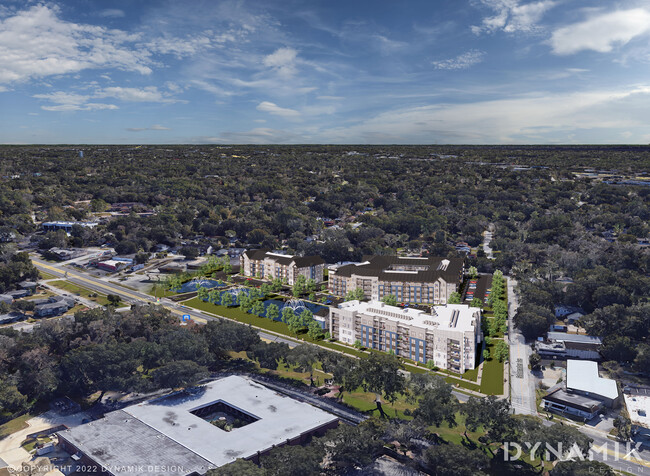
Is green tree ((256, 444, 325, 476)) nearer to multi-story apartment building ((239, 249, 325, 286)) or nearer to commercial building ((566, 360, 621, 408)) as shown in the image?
commercial building ((566, 360, 621, 408))

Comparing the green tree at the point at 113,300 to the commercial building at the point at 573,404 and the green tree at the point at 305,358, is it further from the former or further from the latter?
the commercial building at the point at 573,404

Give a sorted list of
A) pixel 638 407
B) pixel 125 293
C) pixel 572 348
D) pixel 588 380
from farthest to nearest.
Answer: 1. pixel 125 293
2. pixel 572 348
3. pixel 588 380
4. pixel 638 407

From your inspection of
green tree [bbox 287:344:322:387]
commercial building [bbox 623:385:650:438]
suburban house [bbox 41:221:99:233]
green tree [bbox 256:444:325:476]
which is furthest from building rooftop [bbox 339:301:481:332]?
suburban house [bbox 41:221:99:233]

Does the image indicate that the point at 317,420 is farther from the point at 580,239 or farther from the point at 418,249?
the point at 580,239

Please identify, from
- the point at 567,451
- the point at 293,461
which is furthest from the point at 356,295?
the point at 293,461

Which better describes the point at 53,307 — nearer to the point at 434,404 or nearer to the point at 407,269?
the point at 407,269
